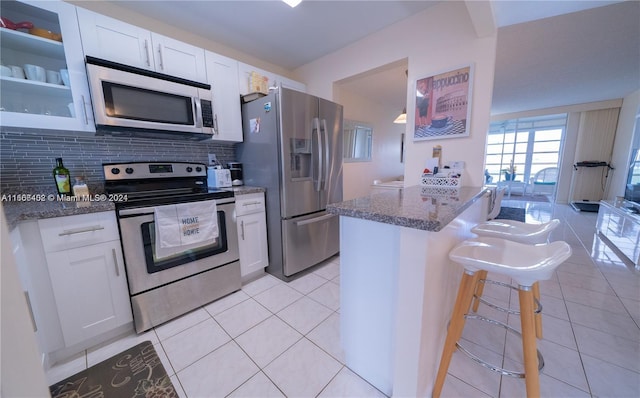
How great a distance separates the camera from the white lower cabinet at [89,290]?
1.30 m

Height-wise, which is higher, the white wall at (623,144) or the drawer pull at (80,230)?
the white wall at (623,144)

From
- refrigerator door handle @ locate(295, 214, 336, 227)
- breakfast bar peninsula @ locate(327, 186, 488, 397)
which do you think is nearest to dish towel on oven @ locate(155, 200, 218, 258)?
refrigerator door handle @ locate(295, 214, 336, 227)

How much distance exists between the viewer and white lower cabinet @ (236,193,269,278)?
6.86 feet

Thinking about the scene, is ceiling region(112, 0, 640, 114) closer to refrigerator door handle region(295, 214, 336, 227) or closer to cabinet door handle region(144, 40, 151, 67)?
cabinet door handle region(144, 40, 151, 67)

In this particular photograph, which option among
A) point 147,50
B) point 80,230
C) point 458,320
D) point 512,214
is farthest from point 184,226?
point 512,214

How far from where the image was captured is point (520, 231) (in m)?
1.37

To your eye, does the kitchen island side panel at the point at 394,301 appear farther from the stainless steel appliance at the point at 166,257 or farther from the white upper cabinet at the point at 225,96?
the white upper cabinet at the point at 225,96

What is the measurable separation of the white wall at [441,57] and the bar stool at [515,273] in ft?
3.10

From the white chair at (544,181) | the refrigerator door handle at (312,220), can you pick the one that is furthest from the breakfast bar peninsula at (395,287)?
the white chair at (544,181)

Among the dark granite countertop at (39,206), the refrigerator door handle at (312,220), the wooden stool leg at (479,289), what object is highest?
the dark granite countertop at (39,206)

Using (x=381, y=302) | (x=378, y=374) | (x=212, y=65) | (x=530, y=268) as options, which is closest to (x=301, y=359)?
(x=378, y=374)

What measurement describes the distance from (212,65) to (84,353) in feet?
7.85

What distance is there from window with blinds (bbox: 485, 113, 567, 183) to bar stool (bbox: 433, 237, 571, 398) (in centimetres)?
670

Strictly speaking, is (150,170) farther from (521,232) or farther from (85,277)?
(521,232)
